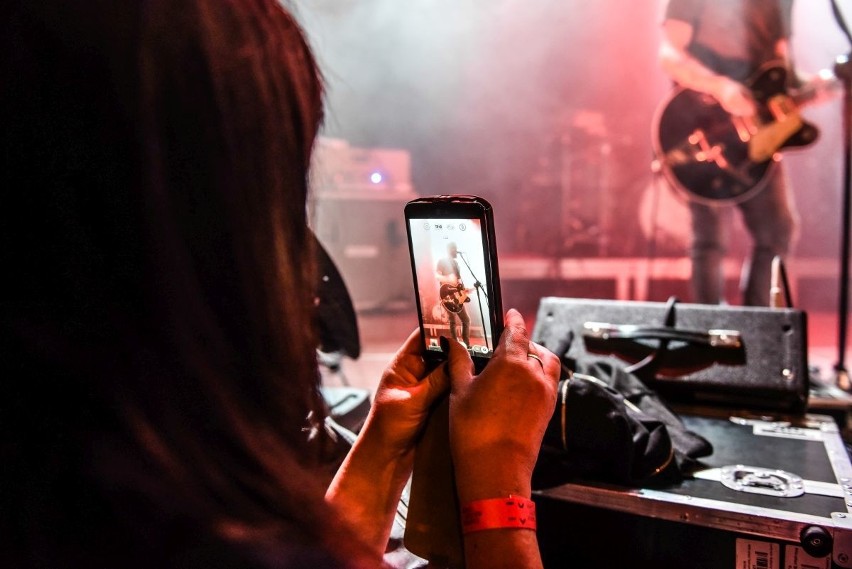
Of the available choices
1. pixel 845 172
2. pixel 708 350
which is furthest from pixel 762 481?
pixel 845 172

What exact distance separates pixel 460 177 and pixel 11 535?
2.63 m

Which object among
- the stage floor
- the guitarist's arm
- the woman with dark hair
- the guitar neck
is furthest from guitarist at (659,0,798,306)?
the woman with dark hair

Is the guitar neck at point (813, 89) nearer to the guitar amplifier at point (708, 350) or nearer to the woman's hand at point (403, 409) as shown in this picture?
the guitar amplifier at point (708, 350)

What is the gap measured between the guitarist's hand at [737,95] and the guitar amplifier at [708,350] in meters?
1.10

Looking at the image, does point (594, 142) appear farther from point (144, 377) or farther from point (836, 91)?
point (144, 377)

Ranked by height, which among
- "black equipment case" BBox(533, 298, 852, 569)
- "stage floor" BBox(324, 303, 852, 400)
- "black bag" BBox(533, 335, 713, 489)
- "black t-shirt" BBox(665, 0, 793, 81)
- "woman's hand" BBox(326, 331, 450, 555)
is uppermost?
"black t-shirt" BBox(665, 0, 793, 81)

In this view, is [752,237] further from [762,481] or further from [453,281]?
[453,281]

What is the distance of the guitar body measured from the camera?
1.74 m

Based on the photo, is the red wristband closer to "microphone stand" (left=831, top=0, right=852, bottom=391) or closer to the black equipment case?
the black equipment case

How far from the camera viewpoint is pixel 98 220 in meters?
Answer: 0.34

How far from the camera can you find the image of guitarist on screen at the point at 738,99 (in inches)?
69.6

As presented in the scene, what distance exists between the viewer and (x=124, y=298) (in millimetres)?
340

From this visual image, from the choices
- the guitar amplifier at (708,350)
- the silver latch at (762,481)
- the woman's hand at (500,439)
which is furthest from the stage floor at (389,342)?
the woman's hand at (500,439)


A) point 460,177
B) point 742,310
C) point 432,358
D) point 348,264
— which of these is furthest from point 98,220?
point 460,177
